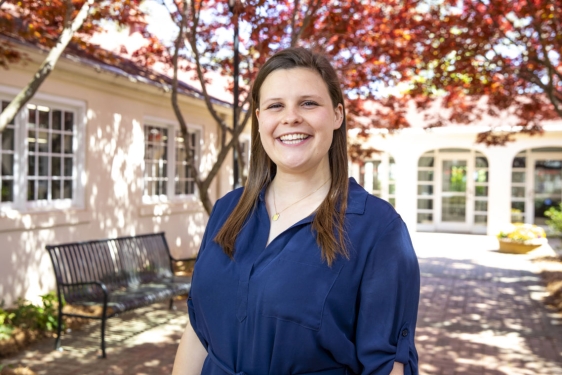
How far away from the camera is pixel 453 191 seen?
20.0 meters

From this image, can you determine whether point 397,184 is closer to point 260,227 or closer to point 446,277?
point 446,277

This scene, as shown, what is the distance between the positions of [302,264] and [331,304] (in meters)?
0.14

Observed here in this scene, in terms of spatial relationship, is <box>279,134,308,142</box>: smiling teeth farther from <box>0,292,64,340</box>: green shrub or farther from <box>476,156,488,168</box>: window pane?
<box>476,156,488,168</box>: window pane

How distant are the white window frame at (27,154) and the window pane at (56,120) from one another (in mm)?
83

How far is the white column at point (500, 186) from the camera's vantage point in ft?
60.3

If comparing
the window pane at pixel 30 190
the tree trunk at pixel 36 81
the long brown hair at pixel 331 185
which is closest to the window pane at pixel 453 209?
the window pane at pixel 30 190

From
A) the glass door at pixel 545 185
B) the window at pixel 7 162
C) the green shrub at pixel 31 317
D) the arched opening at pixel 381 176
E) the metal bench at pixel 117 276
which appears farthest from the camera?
the arched opening at pixel 381 176

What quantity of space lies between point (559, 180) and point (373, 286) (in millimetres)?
19463

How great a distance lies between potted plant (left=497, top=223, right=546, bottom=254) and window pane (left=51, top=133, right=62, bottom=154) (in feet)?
37.9

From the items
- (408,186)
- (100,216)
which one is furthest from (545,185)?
(100,216)

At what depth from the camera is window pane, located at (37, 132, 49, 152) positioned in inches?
317

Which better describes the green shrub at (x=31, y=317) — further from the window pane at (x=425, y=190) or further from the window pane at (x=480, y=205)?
the window pane at (x=480, y=205)

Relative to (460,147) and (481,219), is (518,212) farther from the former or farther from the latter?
(460,147)

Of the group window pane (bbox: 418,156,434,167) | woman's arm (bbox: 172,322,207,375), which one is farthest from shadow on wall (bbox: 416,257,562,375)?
window pane (bbox: 418,156,434,167)
